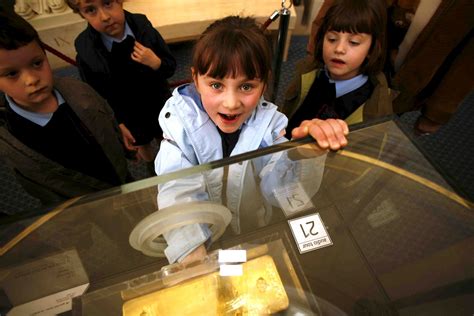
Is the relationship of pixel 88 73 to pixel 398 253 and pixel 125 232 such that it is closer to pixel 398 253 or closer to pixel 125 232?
pixel 125 232

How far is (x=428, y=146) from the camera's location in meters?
1.68

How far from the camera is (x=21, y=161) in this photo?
805 mm

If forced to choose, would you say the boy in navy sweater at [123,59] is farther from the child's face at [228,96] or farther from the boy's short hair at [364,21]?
the boy's short hair at [364,21]

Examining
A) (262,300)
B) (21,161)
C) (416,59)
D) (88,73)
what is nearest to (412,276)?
(262,300)

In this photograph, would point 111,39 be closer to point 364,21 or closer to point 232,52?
point 232,52

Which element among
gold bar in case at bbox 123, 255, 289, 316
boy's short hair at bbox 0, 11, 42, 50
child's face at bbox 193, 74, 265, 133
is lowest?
gold bar in case at bbox 123, 255, 289, 316

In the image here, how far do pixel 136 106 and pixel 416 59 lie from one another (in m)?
0.95

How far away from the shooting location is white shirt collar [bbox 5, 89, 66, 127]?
763 mm

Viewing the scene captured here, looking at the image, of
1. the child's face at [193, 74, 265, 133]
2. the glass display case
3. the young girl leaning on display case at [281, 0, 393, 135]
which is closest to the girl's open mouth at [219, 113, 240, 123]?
the child's face at [193, 74, 265, 133]

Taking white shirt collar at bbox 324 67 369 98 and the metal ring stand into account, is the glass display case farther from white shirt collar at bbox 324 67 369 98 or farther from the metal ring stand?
white shirt collar at bbox 324 67 369 98

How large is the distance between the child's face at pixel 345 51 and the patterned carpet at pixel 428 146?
0.63 meters

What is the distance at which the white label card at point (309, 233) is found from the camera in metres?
0.70

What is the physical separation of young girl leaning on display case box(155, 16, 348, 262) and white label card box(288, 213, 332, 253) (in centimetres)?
14

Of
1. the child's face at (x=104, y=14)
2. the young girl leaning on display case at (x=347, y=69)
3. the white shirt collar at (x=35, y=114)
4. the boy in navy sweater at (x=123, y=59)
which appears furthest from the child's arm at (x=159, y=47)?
the young girl leaning on display case at (x=347, y=69)
